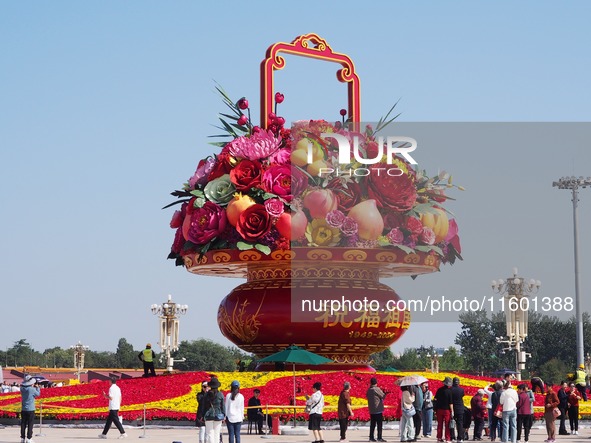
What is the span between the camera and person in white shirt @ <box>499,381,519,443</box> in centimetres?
2519

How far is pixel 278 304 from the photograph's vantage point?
1380 inches

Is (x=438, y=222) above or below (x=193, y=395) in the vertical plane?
above

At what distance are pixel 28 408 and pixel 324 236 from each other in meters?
12.4

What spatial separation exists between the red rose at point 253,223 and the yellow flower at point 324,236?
1.27 m

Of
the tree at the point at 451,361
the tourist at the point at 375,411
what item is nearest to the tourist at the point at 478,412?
the tourist at the point at 375,411

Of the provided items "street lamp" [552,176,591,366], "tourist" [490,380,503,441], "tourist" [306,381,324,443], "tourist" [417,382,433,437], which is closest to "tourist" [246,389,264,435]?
"tourist" [306,381,324,443]

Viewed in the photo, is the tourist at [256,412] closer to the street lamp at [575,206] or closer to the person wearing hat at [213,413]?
the person wearing hat at [213,413]

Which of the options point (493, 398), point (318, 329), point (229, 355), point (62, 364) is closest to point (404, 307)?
point (318, 329)

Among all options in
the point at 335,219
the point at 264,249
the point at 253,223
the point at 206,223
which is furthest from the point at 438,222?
the point at 206,223

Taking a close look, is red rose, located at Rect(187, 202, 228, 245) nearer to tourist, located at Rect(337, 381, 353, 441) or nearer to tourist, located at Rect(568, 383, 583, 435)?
tourist, located at Rect(337, 381, 353, 441)

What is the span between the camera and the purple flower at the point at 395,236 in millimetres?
35125

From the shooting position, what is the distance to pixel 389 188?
35125 millimetres

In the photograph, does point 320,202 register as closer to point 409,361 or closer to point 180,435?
point 180,435

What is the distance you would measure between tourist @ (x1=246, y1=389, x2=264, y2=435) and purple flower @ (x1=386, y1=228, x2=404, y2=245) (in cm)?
791
